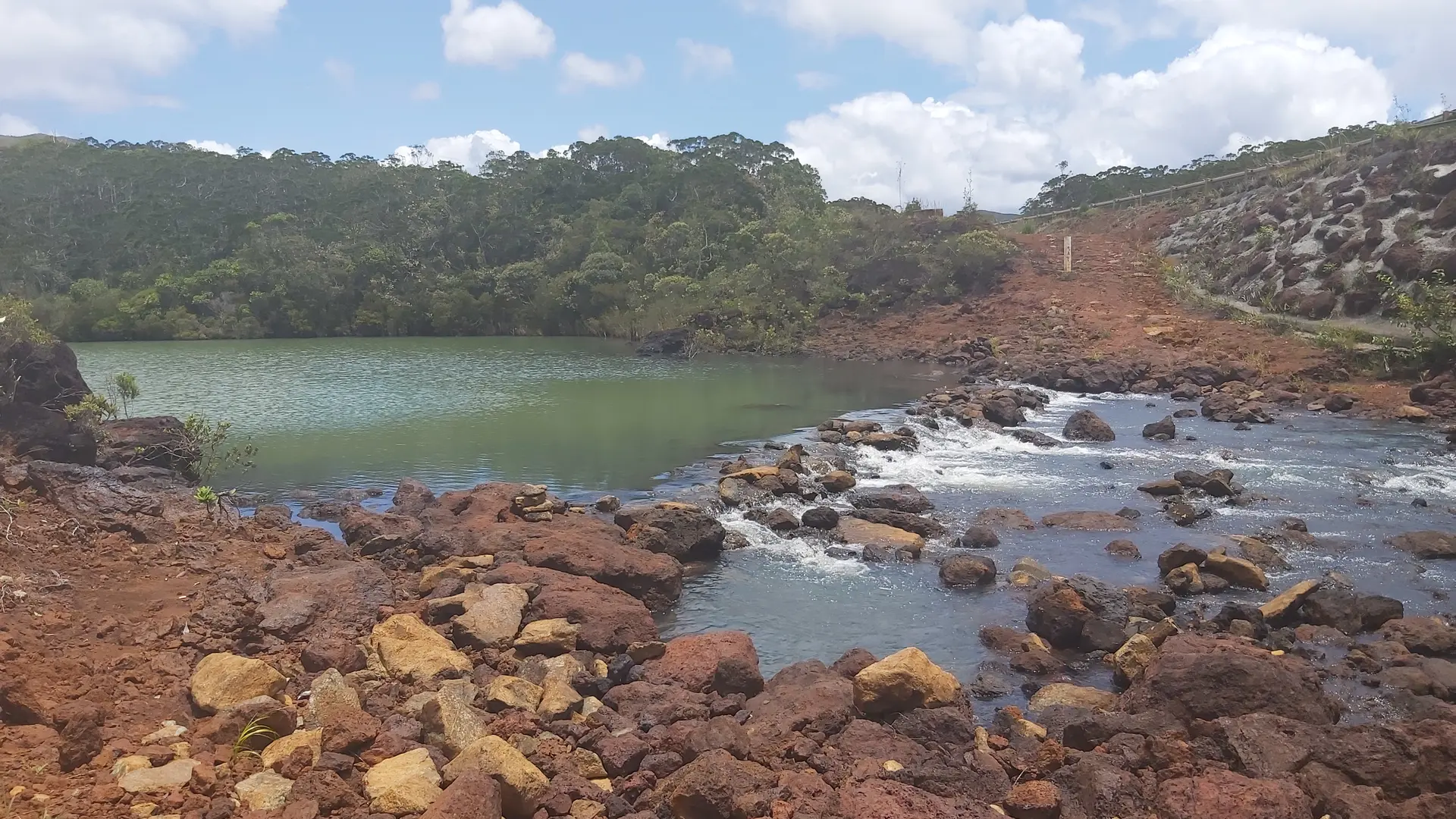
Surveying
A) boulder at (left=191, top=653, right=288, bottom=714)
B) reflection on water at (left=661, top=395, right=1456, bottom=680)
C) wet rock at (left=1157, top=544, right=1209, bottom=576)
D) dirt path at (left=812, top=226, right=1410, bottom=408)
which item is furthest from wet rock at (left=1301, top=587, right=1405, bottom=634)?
dirt path at (left=812, top=226, right=1410, bottom=408)

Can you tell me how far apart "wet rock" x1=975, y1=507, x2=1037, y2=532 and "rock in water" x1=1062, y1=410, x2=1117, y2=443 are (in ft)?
23.5

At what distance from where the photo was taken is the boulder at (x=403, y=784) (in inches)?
216

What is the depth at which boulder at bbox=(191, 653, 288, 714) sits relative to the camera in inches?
263

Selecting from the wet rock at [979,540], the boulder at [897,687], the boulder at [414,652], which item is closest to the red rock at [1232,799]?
the boulder at [897,687]

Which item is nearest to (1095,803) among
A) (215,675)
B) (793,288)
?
(215,675)

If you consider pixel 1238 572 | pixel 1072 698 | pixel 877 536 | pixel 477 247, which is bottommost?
pixel 1072 698

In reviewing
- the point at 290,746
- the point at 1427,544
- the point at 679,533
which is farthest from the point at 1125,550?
the point at 290,746

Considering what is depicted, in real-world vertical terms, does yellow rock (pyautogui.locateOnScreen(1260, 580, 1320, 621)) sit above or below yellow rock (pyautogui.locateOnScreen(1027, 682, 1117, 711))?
above

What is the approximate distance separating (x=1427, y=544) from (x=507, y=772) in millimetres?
12555

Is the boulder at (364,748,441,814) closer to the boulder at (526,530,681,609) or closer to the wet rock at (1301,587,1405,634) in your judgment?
the boulder at (526,530,681,609)

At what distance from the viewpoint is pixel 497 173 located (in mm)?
77812

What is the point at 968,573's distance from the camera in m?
11.3

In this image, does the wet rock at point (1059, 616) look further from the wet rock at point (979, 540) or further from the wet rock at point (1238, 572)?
the wet rock at point (979, 540)

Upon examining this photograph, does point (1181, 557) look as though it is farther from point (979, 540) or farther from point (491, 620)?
point (491, 620)
